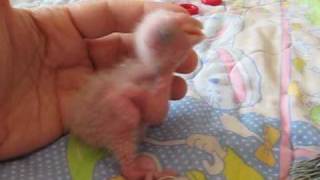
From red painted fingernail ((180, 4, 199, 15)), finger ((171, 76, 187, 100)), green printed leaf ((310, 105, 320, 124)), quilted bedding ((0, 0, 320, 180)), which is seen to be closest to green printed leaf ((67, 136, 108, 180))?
quilted bedding ((0, 0, 320, 180))

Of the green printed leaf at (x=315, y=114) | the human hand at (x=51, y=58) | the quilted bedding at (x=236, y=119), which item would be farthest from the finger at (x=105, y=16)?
the green printed leaf at (x=315, y=114)

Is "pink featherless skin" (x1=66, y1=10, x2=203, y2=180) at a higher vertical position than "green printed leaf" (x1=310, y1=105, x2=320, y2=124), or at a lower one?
higher

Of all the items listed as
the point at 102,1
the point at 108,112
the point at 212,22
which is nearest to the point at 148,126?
the point at 108,112

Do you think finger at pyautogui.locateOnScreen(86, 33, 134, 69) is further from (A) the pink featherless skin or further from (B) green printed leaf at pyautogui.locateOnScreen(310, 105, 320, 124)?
(B) green printed leaf at pyautogui.locateOnScreen(310, 105, 320, 124)

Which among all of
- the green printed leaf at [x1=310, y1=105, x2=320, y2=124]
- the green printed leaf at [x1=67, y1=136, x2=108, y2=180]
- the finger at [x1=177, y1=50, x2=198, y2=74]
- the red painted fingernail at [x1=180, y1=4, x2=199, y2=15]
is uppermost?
the red painted fingernail at [x1=180, y1=4, x2=199, y2=15]

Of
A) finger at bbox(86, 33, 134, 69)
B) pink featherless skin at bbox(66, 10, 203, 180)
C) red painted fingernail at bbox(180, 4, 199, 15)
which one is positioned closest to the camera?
pink featherless skin at bbox(66, 10, 203, 180)

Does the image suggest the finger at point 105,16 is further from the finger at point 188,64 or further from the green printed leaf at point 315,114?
the green printed leaf at point 315,114

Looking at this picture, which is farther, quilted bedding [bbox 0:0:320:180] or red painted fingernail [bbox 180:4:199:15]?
red painted fingernail [bbox 180:4:199:15]
